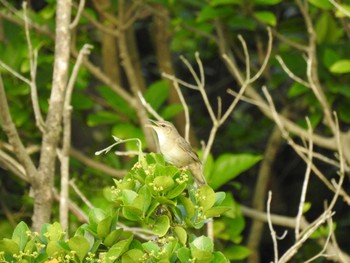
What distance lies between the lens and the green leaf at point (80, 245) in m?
2.96

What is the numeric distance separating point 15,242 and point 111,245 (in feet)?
0.97

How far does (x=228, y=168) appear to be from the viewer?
5812 millimetres

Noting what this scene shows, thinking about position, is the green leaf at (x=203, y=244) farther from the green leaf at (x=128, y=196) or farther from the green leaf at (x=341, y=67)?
the green leaf at (x=341, y=67)

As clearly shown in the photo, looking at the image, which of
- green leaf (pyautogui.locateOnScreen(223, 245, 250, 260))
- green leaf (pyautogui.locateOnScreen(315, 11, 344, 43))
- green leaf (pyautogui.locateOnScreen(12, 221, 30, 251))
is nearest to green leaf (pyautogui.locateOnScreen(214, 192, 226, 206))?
green leaf (pyautogui.locateOnScreen(12, 221, 30, 251))

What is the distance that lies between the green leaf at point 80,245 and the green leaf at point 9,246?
18 cm

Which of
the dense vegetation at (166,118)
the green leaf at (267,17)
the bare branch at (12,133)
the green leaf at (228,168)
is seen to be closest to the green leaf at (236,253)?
the dense vegetation at (166,118)

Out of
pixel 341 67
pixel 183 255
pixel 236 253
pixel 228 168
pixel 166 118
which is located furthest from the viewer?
pixel 166 118

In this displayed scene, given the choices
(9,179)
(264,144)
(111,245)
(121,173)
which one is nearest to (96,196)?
(121,173)

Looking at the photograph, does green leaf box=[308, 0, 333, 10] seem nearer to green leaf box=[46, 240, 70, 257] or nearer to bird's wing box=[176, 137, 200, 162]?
bird's wing box=[176, 137, 200, 162]

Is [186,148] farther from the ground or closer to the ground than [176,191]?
closer to the ground

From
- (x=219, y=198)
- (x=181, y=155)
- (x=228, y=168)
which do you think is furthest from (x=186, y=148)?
(x=228, y=168)

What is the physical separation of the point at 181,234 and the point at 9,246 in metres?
0.53

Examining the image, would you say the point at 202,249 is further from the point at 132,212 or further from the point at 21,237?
the point at 21,237

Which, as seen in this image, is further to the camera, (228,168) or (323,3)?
(228,168)
